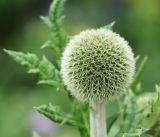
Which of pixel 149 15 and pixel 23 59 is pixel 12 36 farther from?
pixel 23 59

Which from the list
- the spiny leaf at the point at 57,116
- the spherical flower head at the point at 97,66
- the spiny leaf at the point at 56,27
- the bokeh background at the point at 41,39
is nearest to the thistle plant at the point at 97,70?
the spherical flower head at the point at 97,66

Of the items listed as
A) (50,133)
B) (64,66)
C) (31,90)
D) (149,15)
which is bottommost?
(64,66)

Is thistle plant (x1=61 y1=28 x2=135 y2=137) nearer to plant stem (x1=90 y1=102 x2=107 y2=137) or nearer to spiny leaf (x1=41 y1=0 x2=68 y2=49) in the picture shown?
plant stem (x1=90 y1=102 x2=107 y2=137)

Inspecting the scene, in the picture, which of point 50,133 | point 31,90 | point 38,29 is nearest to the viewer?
point 50,133

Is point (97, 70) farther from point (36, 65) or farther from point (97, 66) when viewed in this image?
point (36, 65)

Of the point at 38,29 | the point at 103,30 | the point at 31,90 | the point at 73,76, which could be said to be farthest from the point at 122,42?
the point at 38,29

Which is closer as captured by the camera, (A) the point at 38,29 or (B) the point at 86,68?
(B) the point at 86,68
